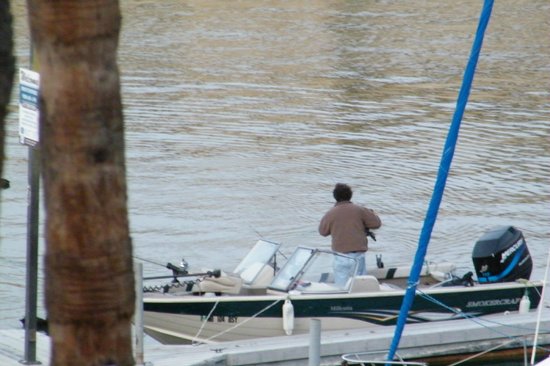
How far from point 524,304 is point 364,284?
193 cm

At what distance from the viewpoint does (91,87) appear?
4.78m

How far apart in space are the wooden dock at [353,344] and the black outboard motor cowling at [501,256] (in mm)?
459

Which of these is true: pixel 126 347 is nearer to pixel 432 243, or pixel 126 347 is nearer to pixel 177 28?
pixel 432 243

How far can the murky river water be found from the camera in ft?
66.4

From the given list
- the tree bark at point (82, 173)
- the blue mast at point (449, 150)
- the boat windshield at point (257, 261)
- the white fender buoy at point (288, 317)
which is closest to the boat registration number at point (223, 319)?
the white fender buoy at point (288, 317)

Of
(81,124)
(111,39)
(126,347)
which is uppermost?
(111,39)

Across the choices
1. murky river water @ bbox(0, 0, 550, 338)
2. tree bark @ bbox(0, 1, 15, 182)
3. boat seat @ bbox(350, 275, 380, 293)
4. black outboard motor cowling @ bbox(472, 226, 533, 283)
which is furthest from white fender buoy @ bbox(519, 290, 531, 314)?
tree bark @ bbox(0, 1, 15, 182)

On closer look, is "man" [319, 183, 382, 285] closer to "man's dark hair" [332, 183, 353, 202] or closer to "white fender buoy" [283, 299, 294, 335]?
"man's dark hair" [332, 183, 353, 202]

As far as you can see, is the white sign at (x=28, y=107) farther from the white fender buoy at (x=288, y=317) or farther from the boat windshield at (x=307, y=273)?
the boat windshield at (x=307, y=273)

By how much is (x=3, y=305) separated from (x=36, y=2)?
11698 mm

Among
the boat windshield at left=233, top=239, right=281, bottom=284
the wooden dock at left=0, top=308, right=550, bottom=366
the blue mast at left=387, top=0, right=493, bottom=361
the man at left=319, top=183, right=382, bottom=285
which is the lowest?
the wooden dock at left=0, top=308, right=550, bottom=366

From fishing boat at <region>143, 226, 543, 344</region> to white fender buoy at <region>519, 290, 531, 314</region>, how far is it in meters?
0.01

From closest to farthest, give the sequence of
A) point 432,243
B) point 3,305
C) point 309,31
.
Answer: point 3,305
point 432,243
point 309,31

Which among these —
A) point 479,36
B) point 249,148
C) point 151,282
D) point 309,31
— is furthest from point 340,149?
point 309,31
